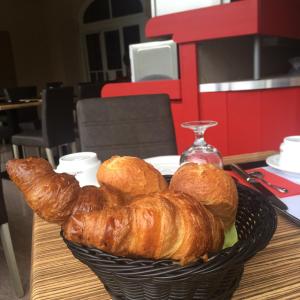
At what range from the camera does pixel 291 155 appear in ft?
2.30

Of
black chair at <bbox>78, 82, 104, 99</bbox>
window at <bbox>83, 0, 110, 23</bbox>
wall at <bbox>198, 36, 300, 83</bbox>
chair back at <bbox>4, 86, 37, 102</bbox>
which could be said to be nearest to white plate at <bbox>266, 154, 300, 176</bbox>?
wall at <bbox>198, 36, 300, 83</bbox>

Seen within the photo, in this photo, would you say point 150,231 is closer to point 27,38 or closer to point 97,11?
point 97,11

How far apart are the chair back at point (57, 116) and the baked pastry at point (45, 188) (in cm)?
236

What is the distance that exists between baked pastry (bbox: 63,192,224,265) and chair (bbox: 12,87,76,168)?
7.81 feet

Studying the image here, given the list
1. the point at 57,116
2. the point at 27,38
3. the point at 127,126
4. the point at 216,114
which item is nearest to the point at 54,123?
the point at 57,116

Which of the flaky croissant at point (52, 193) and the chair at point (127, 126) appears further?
the chair at point (127, 126)

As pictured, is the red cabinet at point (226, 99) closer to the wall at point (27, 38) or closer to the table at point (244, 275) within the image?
the table at point (244, 275)

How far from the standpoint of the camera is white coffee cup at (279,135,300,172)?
69 centimetres

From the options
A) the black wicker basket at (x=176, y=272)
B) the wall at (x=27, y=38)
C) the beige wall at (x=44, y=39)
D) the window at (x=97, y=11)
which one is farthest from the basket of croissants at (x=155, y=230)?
the wall at (x=27, y=38)

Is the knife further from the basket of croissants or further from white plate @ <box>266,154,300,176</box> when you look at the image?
the basket of croissants

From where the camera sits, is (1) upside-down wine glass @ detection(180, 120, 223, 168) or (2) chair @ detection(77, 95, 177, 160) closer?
(1) upside-down wine glass @ detection(180, 120, 223, 168)

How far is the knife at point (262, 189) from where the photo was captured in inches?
22.1

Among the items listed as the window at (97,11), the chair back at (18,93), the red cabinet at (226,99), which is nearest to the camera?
the red cabinet at (226,99)

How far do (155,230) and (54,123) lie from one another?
2.57 metres
